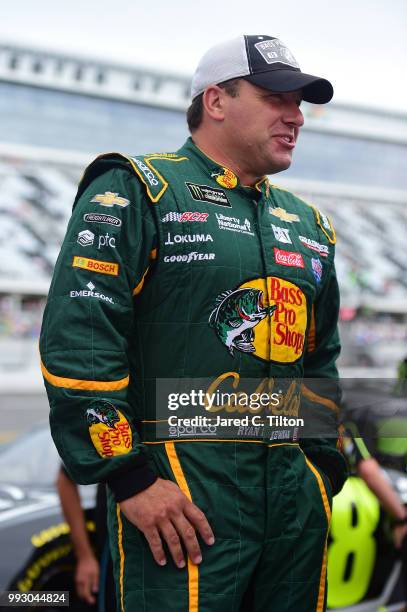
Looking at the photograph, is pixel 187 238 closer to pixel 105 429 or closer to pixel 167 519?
pixel 105 429

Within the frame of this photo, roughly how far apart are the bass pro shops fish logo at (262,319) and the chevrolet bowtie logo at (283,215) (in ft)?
0.61

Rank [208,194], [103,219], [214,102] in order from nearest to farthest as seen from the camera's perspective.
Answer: [103,219], [208,194], [214,102]

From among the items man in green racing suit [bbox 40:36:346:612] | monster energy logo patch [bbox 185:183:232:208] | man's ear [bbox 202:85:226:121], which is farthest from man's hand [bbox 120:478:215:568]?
man's ear [bbox 202:85:226:121]

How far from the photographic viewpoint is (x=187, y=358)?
5.06 feet

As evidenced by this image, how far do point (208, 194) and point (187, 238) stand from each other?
0.14 meters

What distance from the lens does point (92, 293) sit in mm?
1460

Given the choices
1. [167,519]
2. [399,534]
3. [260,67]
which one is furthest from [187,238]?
[399,534]

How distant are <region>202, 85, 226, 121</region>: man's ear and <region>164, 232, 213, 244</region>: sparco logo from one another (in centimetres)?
32

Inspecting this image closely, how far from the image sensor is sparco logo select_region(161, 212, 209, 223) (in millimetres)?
1563

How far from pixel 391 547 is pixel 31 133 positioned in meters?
52.0

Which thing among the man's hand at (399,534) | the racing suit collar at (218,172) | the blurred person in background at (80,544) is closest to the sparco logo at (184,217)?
the racing suit collar at (218,172)

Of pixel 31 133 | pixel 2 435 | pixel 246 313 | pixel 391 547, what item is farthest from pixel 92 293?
pixel 31 133

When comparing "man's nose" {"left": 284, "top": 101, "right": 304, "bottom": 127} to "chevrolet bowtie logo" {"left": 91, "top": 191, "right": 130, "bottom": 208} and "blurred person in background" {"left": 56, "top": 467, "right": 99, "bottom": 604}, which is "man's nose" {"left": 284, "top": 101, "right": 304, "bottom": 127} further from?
"blurred person in background" {"left": 56, "top": 467, "right": 99, "bottom": 604}

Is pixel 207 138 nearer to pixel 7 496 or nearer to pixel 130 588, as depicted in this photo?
pixel 130 588
